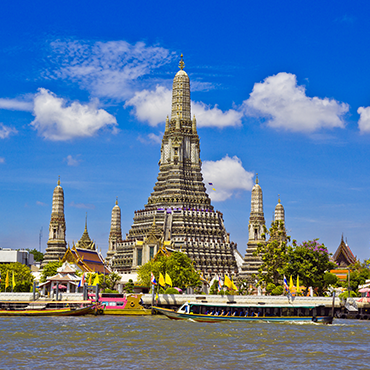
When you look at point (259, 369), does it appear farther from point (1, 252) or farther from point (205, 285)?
point (1, 252)

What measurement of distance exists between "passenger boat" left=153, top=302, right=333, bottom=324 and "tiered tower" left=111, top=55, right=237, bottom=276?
4607cm

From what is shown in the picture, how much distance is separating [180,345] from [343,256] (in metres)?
85.5

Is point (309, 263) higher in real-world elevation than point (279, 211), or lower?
lower

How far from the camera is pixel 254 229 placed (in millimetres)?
120938

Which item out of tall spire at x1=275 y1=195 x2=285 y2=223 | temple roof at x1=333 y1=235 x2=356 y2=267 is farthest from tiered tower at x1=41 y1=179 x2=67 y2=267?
temple roof at x1=333 y1=235 x2=356 y2=267

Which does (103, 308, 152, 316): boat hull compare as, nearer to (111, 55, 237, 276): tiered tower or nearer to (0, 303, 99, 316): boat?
(0, 303, 99, 316): boat

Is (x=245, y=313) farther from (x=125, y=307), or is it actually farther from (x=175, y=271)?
(x=175, y=271)

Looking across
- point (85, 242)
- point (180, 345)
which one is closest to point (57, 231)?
point (85, 242)

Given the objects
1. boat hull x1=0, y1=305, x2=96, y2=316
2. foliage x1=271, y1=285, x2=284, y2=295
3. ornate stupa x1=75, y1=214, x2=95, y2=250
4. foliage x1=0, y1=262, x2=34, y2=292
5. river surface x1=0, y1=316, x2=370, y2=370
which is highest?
ornate stupa x1=75, y1=214, x2=95, y2=250

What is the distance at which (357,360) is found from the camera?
124 feet

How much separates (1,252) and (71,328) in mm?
74475

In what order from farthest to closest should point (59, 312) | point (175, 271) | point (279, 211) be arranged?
point (279, 211) → point (175, 271) → point (59, 312)

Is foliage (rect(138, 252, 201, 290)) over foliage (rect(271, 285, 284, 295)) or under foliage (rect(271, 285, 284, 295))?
over

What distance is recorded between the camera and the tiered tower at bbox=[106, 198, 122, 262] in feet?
427
